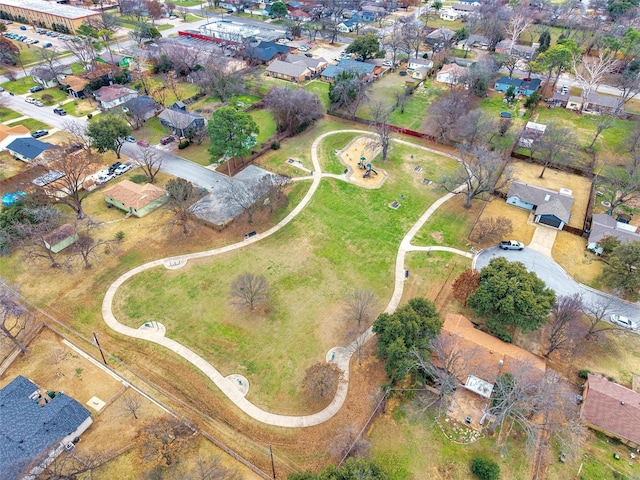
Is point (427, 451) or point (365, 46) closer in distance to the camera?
point (427, 451)

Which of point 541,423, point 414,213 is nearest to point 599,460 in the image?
point 541,423

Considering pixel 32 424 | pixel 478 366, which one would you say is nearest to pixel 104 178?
pixel 32 424

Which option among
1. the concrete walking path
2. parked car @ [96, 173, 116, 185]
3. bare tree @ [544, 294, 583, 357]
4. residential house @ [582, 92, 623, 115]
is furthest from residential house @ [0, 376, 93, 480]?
residential house @ [582, 92, 623, 115]

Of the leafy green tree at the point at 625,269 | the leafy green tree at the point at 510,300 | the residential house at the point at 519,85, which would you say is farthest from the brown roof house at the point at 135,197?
the residential house at the point at 519,85

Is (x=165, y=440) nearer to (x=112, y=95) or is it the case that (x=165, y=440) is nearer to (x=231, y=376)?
(x=231, y=376)

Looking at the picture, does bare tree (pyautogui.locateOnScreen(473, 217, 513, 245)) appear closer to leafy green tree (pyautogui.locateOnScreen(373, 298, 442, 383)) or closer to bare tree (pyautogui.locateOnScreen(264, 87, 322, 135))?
leafy green tree (pyautogui.locateOnScreen(373, 298, 442, 383))
